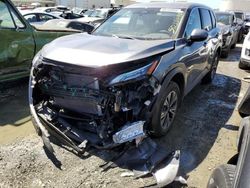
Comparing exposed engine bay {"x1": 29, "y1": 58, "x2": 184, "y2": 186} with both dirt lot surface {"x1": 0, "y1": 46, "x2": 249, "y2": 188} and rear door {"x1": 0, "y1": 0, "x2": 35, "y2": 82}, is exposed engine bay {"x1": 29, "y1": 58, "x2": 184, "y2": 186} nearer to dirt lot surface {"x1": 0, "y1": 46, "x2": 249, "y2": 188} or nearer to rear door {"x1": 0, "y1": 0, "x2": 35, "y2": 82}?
dirt lot surface {"x1": 0, "y1": 46, "x2": 249, "y2": 188}

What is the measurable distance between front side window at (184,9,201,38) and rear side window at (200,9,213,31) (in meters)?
0.34

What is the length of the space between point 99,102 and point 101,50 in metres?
0.67

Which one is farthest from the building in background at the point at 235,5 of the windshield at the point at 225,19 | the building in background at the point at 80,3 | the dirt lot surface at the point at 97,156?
the dirt lot surface at the point at 97,156

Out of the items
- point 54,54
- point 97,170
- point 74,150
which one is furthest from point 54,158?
point 54,54

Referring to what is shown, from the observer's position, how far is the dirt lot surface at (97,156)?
3.32 meters

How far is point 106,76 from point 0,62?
2982mm

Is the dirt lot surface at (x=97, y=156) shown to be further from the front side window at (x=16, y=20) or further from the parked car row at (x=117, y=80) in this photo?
the front side window at (x=16, y=20)

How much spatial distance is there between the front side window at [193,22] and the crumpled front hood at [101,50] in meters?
0.66

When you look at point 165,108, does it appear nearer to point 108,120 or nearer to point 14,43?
point 108,120

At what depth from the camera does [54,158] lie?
3668 millimetres

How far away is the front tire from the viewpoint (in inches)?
145

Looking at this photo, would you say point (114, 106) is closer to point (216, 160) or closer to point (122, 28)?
point (216, 160)

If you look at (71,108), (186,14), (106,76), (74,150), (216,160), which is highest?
(186,14)

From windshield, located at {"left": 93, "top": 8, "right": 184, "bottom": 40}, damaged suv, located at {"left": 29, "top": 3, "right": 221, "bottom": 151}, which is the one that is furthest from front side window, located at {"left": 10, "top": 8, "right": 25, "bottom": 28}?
damaged suv, located at {"left": 29, "top": 3, "right": 221, "bottom": 151}
